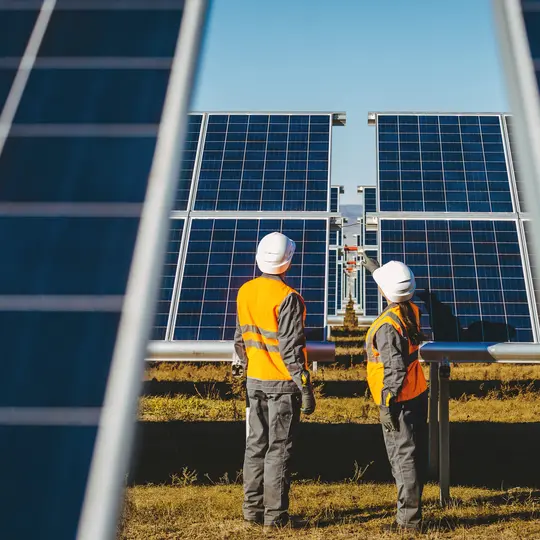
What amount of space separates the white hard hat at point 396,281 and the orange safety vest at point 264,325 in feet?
2.29

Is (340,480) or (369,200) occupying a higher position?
(369,200)

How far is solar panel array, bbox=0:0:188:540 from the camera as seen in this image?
1.31m

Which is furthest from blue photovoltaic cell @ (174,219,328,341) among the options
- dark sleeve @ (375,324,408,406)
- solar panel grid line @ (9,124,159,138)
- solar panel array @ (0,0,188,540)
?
solar panel grid line @ (9,124,159,138)

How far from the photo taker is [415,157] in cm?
1065

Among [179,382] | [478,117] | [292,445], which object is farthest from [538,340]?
[179,382]

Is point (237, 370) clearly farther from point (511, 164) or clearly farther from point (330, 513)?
point (511, 164)

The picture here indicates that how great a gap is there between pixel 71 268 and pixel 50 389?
1.00 ft

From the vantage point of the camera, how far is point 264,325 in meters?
5.05

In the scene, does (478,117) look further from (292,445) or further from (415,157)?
(292,445)

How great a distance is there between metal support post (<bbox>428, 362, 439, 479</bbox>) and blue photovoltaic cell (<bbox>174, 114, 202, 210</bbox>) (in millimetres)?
4674

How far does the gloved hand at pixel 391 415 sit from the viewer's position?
4.86m

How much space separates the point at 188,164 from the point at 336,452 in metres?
5.30

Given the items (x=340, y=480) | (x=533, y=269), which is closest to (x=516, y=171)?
(x=533, y=269)

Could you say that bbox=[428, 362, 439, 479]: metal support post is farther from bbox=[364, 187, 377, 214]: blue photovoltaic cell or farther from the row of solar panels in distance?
bbox=[364, 187, 377, 214]: blue photovoltaic cell
